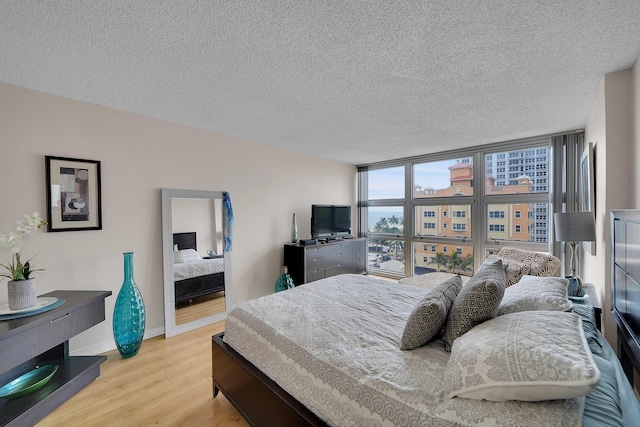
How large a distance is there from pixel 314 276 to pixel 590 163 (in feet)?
11.7

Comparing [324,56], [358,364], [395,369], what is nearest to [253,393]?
[358,364]

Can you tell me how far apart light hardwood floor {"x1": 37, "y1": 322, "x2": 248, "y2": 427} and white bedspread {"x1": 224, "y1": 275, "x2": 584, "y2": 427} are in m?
0.48

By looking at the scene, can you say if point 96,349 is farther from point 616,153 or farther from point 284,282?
point 616,153

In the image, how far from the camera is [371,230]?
18.8 feet

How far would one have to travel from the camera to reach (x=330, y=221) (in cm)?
487

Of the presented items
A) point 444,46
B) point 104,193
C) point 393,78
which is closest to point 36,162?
point 104,193

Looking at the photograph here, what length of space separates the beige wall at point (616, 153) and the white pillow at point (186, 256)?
A: 13.2ft

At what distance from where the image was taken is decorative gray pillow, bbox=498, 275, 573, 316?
1377 mm

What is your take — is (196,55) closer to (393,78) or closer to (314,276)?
(393,78)

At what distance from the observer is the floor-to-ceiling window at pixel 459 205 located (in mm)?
3816

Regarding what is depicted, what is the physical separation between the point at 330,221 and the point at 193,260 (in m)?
2.44

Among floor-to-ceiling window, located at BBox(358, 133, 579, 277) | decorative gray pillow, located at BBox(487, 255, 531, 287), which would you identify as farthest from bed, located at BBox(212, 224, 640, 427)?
floor-to-ceiling window, located at BBox(358, 133, 579, 277)

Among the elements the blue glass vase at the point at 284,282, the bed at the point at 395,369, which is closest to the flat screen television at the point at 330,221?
the blue glass vase at the point at 284,282

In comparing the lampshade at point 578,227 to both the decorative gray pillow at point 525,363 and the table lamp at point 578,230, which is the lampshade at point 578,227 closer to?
the table lamp at point 578,230
